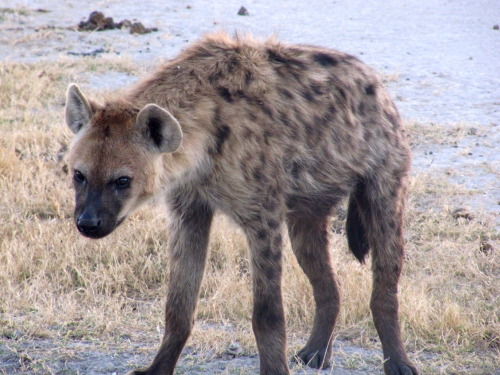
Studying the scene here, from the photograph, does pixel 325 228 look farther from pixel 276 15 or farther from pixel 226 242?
pixel 276 15

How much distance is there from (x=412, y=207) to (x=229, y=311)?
156 cm

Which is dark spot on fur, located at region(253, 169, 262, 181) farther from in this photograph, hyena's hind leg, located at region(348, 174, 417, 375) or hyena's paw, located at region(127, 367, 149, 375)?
hyena's paw, located at region(127, 367, 149, 375)

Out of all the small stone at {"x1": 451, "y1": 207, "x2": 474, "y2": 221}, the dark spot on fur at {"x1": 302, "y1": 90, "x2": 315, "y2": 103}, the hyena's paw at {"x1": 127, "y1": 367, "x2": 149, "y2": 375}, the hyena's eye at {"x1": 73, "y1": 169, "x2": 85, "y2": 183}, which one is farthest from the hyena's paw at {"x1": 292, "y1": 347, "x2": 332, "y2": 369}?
the small stone at {"x1": 451, "y1": 207, "x2": 474, "y2": 221}

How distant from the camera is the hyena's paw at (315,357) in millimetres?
3447

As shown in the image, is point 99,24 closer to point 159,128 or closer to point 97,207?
point 159,128

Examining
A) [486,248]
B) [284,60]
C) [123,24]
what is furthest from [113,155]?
[123,24]

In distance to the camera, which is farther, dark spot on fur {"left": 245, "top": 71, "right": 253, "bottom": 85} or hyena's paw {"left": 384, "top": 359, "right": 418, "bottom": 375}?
hyena's paw {"left": 384, "top": 359, "right": 418, "bottom": 375}

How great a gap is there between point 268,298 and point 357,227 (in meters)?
0.69

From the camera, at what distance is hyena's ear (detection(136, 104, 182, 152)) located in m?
2.78

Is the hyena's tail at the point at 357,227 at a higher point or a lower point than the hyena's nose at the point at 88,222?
lower

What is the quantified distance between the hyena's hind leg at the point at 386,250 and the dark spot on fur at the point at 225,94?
Answer: 0.74 meters

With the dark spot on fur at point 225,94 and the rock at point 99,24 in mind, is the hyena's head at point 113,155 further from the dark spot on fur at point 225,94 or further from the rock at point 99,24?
the rock at point 99,24

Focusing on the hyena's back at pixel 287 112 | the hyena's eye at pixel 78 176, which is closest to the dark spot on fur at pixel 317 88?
the hyena's back at pixel 287 112

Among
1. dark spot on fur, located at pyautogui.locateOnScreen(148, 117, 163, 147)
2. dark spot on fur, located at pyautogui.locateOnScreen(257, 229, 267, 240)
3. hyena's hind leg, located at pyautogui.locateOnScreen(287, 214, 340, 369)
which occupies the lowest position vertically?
hyena's hind leg, located at pyautogui.locateOnScreen(287, 214, 340, 369)
